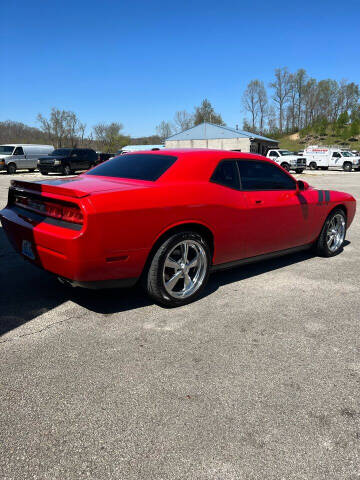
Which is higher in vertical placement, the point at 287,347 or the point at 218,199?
the point at 218,199

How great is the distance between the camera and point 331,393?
2.41 metres

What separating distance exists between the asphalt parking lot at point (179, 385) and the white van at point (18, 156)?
77.0 feet

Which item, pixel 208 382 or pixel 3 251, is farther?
pixel 3 251

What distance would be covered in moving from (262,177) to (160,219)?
1.75 metres

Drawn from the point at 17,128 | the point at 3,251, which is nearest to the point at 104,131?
the point at 17,128

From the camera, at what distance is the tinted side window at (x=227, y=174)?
13.2 ft

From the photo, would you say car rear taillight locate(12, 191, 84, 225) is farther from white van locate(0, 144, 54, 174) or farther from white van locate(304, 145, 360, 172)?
white van locate(304, 145, 360, 172)

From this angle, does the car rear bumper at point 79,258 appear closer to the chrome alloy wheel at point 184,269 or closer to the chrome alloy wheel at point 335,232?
the chrome alloy wheel at point 184,269

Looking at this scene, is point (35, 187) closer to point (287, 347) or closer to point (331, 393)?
point (287, 347)

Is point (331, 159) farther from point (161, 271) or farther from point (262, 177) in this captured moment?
point (161, 271)

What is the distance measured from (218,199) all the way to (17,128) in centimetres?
9600

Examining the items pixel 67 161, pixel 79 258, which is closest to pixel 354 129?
pixel 67 161

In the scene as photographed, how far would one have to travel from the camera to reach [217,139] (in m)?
47.1

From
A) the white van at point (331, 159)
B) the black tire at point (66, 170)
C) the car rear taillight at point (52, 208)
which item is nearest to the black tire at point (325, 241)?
the car rear taillight at point (52, 208)
